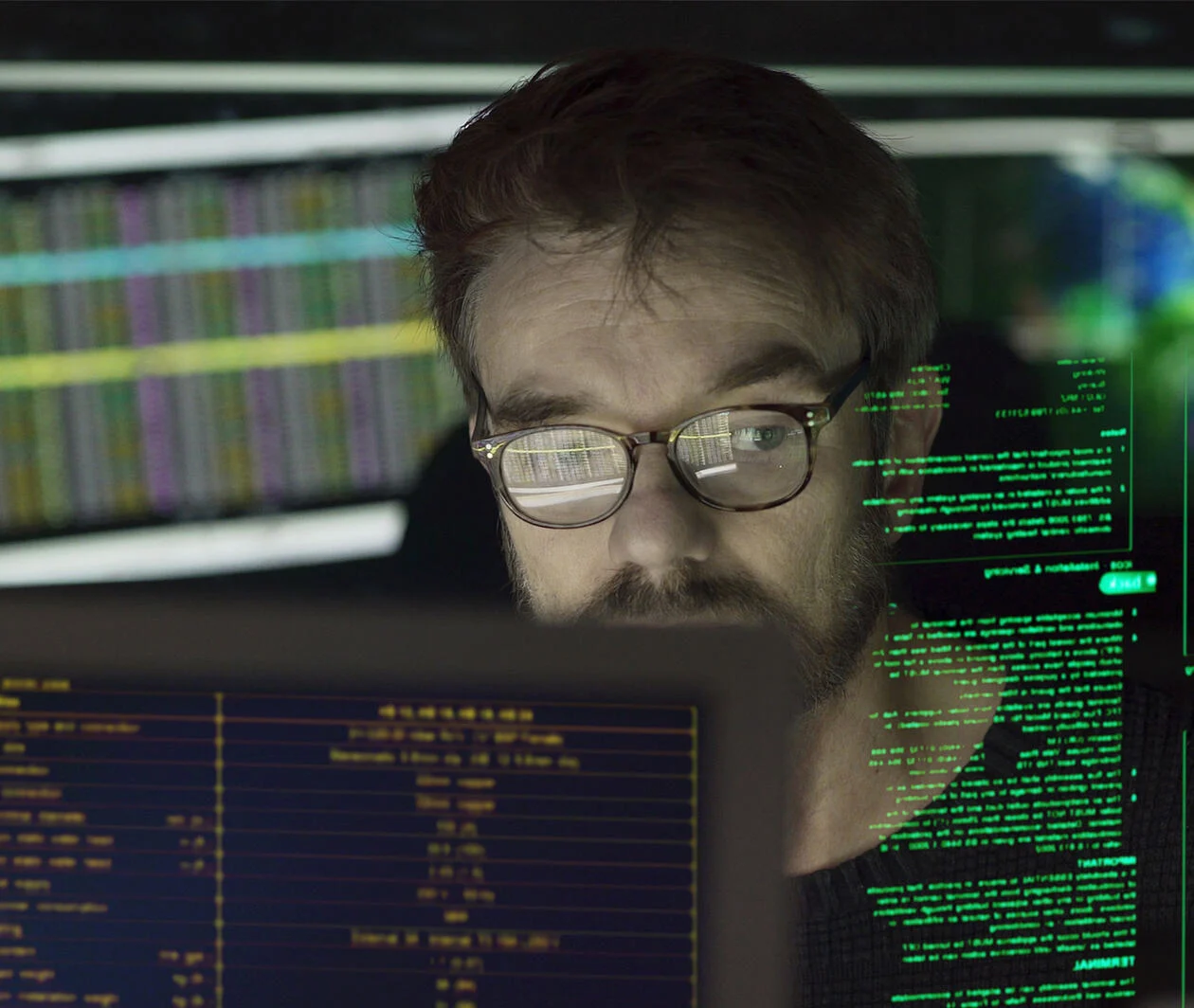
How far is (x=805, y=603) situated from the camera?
3.41ft

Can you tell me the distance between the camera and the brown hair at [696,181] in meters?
0.94

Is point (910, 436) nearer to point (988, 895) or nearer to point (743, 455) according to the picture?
point (743, 455)

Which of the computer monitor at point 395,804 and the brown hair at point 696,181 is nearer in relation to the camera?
the computer monitor at point 395,804

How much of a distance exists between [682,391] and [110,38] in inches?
19.5

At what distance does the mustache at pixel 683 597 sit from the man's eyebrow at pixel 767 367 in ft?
0.46

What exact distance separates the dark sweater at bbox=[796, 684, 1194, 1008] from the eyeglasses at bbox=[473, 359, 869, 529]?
25cm

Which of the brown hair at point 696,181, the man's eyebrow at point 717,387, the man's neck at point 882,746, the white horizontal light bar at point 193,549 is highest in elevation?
the brown hair at point 696,181

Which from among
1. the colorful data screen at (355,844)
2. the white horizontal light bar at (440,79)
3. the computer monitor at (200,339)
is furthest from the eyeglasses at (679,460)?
the colorful data screen at (355,844)

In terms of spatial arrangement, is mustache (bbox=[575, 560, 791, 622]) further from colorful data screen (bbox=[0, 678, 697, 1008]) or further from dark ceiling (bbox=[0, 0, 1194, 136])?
colorful data screen (bbox=[0, 678, 697, 1008])

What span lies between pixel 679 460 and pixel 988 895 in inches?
15.4

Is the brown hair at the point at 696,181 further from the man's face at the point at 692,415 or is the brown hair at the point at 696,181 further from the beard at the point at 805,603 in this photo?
the beard at the point at 805,603

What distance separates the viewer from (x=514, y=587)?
104 centimetres

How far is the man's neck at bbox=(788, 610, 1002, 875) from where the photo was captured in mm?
943

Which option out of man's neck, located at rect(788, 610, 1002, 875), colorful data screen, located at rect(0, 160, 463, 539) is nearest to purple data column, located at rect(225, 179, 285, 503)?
colorful data screen, located at rect(0, 160, 463, 539)
